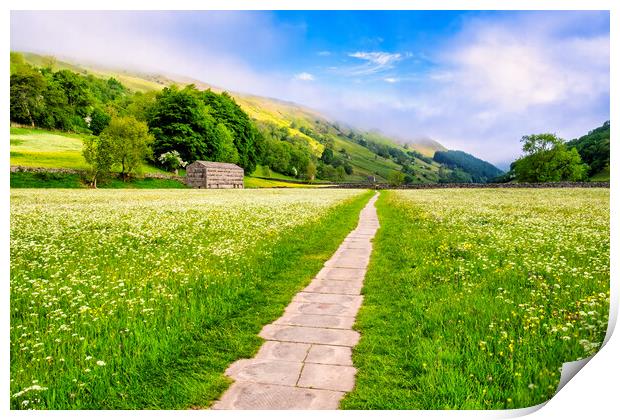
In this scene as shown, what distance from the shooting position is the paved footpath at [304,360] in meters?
4.59

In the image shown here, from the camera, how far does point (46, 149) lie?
27.4 metres

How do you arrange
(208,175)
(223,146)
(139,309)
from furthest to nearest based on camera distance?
(223,146), (208,175), (139,309)

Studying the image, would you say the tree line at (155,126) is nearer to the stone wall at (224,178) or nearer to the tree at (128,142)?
the tree at (128,142)

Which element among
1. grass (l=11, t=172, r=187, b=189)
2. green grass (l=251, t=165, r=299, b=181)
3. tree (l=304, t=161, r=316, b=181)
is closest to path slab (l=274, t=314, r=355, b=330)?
grass (l=11, t=172, r=187, b=189)

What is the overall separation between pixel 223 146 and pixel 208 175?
10.6 meters

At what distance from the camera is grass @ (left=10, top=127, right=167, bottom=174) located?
19.0m

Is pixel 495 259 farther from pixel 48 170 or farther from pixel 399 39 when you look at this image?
pixel 48 170

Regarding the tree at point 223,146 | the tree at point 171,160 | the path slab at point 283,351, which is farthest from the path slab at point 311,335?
the tree at point 223,146

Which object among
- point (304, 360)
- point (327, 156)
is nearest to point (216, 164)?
point (304, 360)

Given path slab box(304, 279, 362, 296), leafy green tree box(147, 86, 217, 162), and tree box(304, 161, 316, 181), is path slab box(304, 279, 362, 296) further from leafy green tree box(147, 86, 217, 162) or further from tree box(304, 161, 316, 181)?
tree box(304, 161, 316, 181)

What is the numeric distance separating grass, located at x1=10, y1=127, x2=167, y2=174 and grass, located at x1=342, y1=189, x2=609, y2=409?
1661 centimetres

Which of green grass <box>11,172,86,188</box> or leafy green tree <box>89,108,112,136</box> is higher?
leafy green tree <box>89,108,112,136</box>

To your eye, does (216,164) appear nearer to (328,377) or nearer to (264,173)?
(264,173)

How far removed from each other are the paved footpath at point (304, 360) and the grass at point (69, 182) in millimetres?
23962
